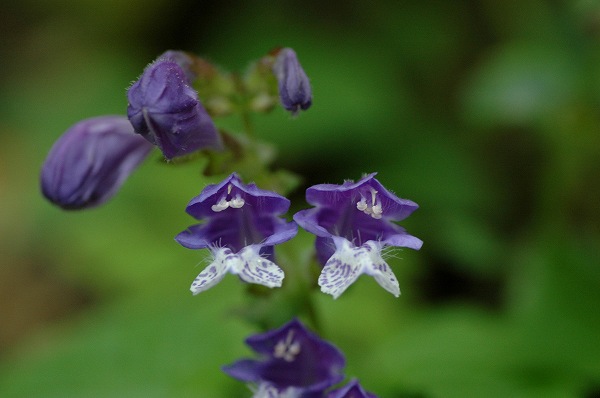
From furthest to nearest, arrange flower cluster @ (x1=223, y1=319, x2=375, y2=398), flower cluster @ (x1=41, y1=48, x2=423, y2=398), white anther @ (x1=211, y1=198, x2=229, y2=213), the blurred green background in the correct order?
the blurred green background → flower cluster @ (x1=223, y1=319, x2=375, y2=398) → white anther @ (x1=211, y1=198, x2=229, y2=213) → flower cluster @ (x1=41, y1=48, x2=423, y2=398)

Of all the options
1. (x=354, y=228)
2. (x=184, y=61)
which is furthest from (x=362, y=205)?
(x=184, y=61)

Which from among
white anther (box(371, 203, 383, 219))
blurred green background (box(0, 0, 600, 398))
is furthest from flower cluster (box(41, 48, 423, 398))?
blurred green background (box(0, 0, 600, 398))

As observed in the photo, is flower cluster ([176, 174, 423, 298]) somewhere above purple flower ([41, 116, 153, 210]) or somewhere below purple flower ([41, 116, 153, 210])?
below

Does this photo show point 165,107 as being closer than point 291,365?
Yes

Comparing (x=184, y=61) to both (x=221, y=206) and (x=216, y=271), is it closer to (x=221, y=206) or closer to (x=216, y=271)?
(x=221, y=206)

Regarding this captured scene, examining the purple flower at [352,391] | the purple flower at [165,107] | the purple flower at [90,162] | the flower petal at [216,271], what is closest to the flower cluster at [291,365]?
the purple flower at [352,391]

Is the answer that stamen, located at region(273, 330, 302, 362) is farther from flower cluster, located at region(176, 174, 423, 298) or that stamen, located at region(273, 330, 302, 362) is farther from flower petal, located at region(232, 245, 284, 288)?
flower petal, located at region(232, 245, 284, 288)

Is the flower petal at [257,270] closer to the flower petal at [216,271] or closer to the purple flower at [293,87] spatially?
the flower petal at [216,271]
